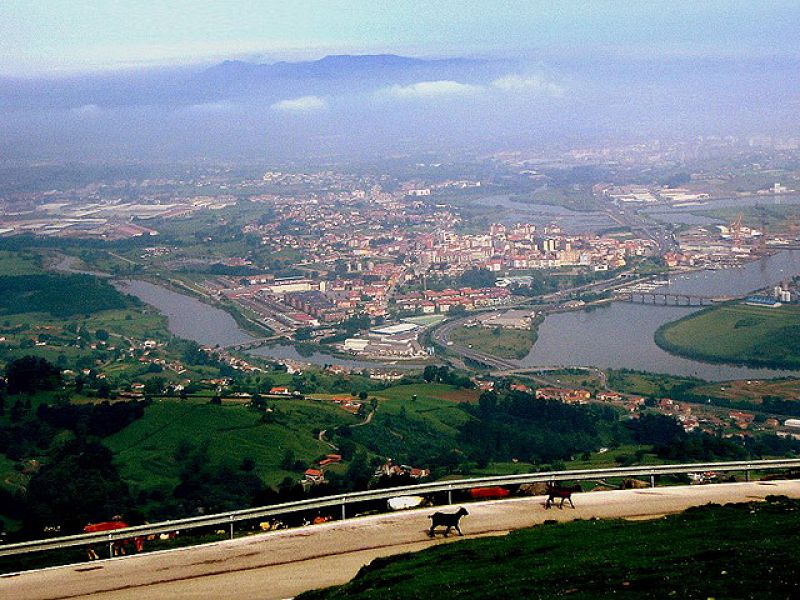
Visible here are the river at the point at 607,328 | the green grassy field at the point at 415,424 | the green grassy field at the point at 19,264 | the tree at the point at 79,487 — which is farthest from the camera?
the green grassy field at the point at 19,264

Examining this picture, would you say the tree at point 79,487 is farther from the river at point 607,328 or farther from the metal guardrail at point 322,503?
the river at point 607,328

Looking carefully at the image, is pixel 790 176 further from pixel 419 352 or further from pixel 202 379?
pixel 202 379

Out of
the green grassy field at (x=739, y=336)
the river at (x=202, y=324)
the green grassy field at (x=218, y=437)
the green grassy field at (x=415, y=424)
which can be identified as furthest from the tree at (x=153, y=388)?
the green grassy field at (x=739, y=336)

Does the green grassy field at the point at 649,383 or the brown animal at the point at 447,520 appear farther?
the green grassy field at the point at 649,383

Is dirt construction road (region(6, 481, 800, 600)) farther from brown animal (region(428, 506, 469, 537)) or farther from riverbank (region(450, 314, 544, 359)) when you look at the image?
riverbank (region(450, 314, 544, 359))

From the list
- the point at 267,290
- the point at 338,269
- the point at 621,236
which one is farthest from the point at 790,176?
the point at 267,290

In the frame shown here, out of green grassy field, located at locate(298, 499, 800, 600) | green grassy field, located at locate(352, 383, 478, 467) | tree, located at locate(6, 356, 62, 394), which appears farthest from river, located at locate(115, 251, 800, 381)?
green grassy field, located at locate(298, 499, 800, 600)

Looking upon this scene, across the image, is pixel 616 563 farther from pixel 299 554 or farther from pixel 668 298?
pixel 668 298
